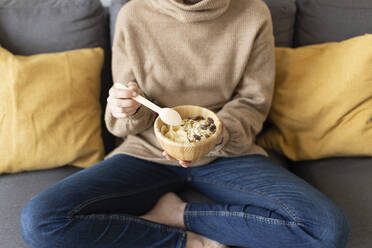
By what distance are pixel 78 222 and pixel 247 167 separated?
1.95ft

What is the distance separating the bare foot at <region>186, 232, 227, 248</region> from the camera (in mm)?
1069

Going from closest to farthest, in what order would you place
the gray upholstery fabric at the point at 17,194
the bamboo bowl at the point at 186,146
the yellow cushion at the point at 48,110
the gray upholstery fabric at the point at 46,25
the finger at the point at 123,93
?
the bamboo bowl at the point at 186,146 < the finger at the point at 123,93 < the gray upholstery fabric at the point at 17,194 < the yellow cushion at the point at 48,110 < the gray upholstery fabric at the point at 46,25

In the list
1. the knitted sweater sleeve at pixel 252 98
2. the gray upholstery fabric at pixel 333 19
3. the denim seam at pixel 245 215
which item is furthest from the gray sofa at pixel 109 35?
the knitted sweater sleeve at pixel 252 98

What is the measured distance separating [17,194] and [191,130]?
744 mm

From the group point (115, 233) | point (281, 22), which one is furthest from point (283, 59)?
point (115, 233)

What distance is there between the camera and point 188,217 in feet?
3.63

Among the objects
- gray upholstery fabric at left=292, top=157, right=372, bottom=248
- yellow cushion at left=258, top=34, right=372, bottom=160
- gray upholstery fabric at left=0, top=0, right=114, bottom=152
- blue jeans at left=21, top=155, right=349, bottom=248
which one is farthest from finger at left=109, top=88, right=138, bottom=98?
gray upholstery fabric at left=292, top=157, right=372, bottom=248

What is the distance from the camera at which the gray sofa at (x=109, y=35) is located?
1184 mm

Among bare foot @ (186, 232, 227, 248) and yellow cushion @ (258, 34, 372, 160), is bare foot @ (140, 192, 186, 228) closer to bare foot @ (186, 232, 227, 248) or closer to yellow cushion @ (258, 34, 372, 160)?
bare foot @ (186, 232, 227, 248)

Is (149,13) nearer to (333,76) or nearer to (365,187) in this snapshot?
(333,76)

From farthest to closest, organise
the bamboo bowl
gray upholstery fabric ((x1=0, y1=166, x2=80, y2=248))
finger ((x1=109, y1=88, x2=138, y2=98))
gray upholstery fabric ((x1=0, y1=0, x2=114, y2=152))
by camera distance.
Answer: gray upholstery fabric ((x1=0, y1=0, x2=114, y2=152))
gray upholstery fabric ((x1=0, y1=166, x2=80, y2=248))
finger ((x1=109, y1=88, x2=138, y2=98))
the bamboo bowl

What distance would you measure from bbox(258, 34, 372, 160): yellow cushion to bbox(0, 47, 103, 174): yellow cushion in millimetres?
794

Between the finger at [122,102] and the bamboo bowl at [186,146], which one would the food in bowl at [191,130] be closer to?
the bamboo bowl at [186,146]

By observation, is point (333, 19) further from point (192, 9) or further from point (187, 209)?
point (187, 209)
